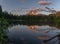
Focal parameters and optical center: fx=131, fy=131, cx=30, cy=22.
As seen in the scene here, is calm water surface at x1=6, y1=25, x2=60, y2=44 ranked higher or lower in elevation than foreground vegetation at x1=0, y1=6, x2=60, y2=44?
lower

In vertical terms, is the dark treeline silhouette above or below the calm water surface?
above

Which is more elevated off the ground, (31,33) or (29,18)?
(29,18)

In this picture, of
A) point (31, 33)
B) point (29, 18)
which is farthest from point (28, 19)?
point (31, 33)

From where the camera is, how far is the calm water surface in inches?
59.0

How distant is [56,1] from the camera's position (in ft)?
5.23

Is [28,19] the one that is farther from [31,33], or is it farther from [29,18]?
[31,33]

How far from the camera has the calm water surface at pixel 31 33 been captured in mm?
1499

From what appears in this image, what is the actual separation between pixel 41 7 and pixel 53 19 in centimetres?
21

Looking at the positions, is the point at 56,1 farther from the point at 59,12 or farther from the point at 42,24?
the point at 42,24

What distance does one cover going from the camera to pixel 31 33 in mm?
1537

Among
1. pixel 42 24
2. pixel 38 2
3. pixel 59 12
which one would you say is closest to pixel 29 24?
→ pixel 42 24

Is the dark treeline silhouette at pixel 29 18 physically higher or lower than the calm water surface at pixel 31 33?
higher

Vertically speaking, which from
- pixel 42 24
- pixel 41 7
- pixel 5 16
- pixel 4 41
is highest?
pixel 41 7

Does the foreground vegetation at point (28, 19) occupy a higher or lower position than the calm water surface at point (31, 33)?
higher
